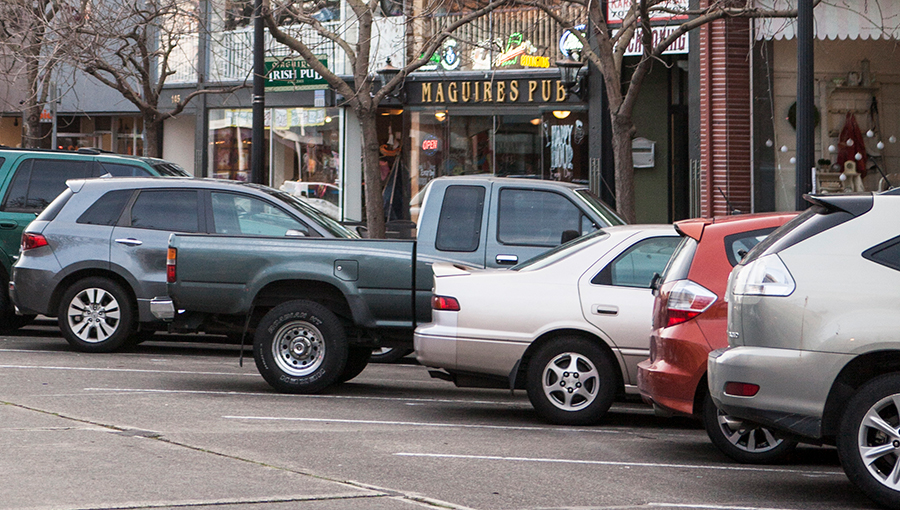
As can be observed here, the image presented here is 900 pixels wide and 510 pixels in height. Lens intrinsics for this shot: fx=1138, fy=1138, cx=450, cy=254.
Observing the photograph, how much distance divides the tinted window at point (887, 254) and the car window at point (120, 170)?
10.1 m

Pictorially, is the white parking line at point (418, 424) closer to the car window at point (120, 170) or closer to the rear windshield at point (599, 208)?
the rear windshield at point (599, 208)

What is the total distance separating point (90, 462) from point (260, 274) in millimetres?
3548

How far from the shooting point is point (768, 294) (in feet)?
20.0

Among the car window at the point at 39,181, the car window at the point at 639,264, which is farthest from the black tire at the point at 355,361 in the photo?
the car window at the point at 39,181

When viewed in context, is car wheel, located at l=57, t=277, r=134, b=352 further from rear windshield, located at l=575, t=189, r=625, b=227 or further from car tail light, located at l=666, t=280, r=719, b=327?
car tail light, located at l=666, t=280, r=719, b=327

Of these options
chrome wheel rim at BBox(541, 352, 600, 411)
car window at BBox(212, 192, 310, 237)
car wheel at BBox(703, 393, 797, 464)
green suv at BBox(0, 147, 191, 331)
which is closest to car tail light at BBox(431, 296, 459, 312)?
chrome wheel rim at BBox(541, 352, 600, 411)

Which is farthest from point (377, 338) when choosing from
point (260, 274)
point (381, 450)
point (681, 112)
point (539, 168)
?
point (681, 112)

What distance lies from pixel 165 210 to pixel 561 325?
5586mm

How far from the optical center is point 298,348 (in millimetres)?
10023

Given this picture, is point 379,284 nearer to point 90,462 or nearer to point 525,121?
point 90,462

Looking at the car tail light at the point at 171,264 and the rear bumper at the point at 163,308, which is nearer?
the car tail light at the point at 171,264

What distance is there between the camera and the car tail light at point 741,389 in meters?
6.12

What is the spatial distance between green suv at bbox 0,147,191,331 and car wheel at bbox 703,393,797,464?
346 inches

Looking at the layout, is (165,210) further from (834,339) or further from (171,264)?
(834,339)
